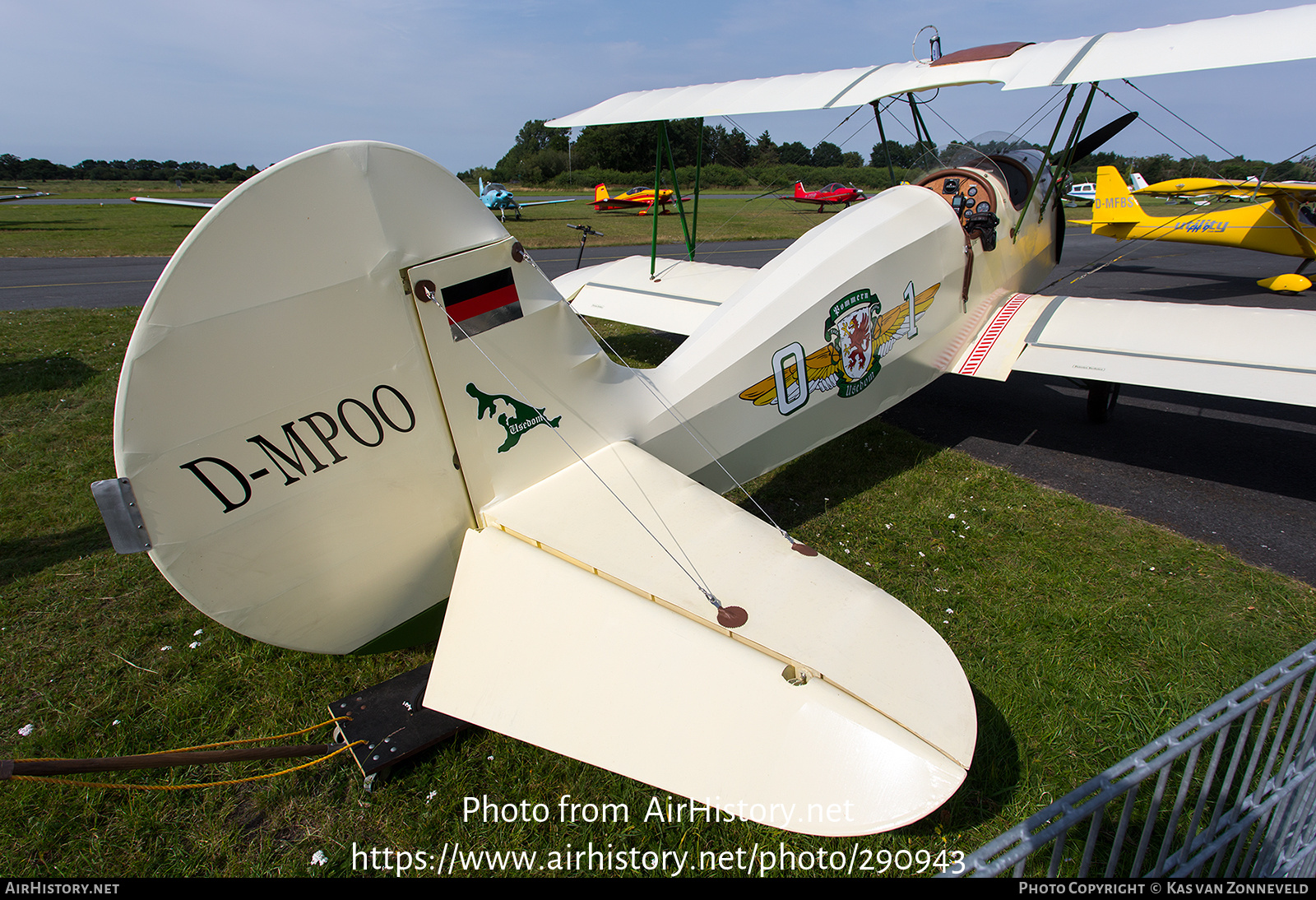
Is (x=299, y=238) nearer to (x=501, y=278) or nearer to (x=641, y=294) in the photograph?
(x=501, y=278)

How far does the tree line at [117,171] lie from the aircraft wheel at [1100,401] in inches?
2487

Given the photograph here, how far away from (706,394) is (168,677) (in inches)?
119

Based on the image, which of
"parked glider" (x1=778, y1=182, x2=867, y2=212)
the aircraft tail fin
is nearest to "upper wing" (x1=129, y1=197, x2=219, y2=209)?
the aircraft tail fin

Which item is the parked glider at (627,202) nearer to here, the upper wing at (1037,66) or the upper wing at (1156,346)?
the upper wing at (1037,66)

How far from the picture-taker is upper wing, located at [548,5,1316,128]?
4.16 meters

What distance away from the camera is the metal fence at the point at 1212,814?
1307mm

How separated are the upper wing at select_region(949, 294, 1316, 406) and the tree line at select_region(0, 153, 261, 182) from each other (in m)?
63.0

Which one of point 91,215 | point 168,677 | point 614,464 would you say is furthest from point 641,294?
point 91,215

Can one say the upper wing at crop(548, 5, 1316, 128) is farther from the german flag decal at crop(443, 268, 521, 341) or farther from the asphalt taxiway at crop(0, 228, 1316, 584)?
the german flag decal at crop(443, 268, 521, 341)

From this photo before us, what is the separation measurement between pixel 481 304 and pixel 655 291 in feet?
17.7

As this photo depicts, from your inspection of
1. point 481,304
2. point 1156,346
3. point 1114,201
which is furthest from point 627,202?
point 481,304

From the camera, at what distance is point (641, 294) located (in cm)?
772

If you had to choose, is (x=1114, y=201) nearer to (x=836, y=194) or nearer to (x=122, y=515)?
(x=836, y=194)

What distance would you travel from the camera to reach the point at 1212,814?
1891 mm
